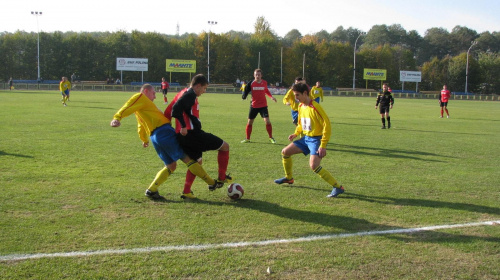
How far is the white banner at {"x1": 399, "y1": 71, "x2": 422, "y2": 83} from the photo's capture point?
246 ft

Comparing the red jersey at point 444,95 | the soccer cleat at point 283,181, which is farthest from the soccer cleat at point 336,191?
the red jersey at point 444,95

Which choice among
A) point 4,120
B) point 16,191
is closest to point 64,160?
point 16,191

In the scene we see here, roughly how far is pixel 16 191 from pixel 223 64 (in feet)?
228

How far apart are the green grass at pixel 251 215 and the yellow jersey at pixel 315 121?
985 millimetres

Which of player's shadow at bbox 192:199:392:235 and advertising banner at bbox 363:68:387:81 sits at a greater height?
advertising banner at bbox 363:68:387:81

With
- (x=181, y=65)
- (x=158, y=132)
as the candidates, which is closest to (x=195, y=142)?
(x=158, y=132)

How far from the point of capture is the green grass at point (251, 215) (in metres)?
3.97

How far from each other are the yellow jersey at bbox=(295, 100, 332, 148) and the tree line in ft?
220

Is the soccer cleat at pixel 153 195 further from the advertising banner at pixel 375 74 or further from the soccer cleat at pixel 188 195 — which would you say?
the advertising banner at pixel 375 74

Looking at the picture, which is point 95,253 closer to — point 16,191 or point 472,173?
point 16,191

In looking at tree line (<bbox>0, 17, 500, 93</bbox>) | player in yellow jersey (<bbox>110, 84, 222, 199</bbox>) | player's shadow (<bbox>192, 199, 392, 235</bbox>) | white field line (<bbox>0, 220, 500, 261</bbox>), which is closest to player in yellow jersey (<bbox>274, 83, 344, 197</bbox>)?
player's shadow (<bbox>192, 199, 392, 235</bbox>)

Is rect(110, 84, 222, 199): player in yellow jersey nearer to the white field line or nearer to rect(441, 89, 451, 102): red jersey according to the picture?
the white field line

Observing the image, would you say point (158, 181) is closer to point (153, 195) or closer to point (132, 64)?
point (153, 195)

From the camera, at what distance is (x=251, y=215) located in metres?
5.49
